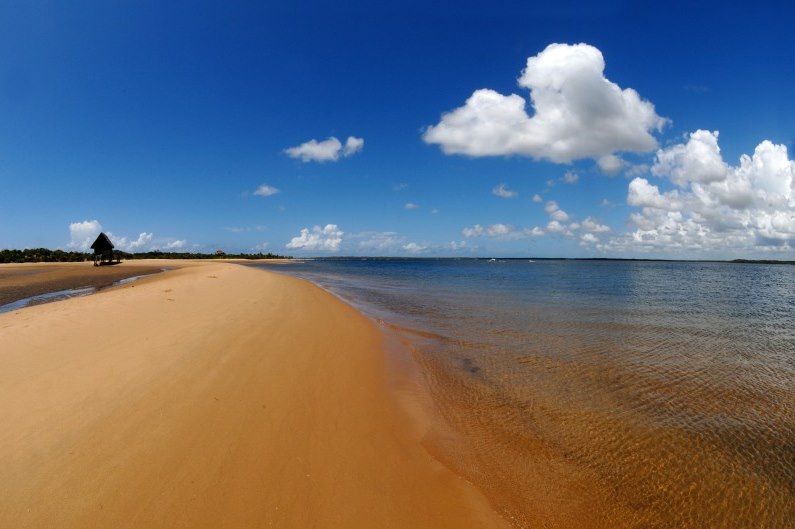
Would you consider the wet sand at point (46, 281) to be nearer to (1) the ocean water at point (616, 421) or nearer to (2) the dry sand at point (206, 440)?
(2) the dry sand at point (206, 440)

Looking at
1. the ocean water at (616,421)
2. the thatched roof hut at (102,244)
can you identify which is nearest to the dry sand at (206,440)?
the ocean water at (616,421)

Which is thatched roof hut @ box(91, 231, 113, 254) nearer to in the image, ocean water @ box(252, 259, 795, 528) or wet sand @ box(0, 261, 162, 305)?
wet sand @ box(0, 261, 162, 305)

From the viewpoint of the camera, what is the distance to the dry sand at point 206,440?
10.7ft


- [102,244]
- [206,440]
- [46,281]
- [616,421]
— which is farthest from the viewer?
[102,244]

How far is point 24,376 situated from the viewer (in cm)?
582

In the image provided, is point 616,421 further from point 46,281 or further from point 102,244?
point 102,244

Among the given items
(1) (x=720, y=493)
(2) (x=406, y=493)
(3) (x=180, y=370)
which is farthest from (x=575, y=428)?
(3) (x=180, y=370)

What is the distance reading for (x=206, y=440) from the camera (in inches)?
169

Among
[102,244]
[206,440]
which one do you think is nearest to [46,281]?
[102,244]

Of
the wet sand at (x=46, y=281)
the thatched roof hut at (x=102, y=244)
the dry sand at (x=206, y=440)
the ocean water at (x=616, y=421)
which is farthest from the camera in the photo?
the thatched roof hut at (x=102, y=244)

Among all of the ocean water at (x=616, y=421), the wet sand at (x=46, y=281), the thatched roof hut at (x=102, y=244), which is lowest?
the ocean water at (x=616, y=421)

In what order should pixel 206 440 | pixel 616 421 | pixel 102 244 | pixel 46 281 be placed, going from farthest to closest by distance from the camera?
pixel 102 244 → pixel 46 281 → pixel 616 421 → pixel 206 440

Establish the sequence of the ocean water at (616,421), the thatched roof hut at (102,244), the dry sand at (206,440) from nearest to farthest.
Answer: the dry sand at (206,440), the ocean water at (616,421), the thatched roof hut at (102,244)

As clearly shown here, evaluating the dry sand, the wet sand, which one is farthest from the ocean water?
the wet sand
